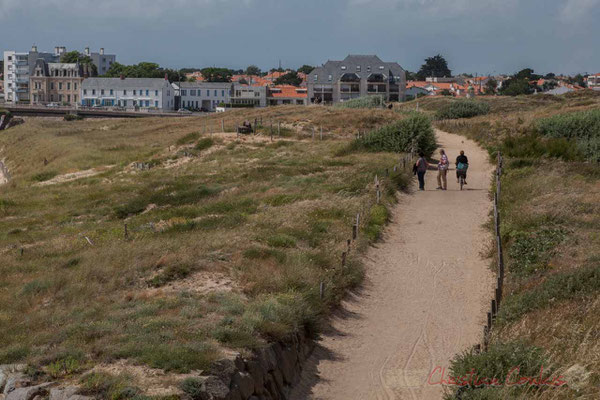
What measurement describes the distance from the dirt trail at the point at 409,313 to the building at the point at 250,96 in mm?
121414

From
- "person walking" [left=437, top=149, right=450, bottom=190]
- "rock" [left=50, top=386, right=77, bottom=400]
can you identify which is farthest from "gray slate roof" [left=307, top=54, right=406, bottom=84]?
"rock" [left=50, top=386, right=77, bottom=400]

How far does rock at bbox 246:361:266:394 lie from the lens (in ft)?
40.1

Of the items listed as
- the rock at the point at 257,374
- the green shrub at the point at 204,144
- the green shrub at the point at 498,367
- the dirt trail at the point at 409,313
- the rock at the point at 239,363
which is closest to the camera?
the green shrub at the point at 498,367

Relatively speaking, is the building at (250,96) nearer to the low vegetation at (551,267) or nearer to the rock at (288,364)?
the low vegetation at (551,267)

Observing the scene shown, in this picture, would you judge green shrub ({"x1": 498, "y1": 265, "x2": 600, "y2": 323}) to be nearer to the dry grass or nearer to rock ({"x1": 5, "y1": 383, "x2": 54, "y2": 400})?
the dry grass

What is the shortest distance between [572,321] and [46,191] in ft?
108

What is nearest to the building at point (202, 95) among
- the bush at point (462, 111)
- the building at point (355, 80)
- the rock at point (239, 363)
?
the building at point (355, 80)

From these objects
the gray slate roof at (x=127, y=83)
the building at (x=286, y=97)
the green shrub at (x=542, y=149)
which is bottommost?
the green shrub at (x=542, y=149)

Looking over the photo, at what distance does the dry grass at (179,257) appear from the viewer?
Answer: 1291 centimetres

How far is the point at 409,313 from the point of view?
1756 centimetres

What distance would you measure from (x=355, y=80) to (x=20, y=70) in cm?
9184

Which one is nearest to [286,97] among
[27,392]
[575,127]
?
[575,127]

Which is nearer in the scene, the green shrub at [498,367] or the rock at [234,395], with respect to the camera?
the rock at [234,395]

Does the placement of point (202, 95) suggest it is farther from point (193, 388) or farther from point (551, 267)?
point (193, 388)
